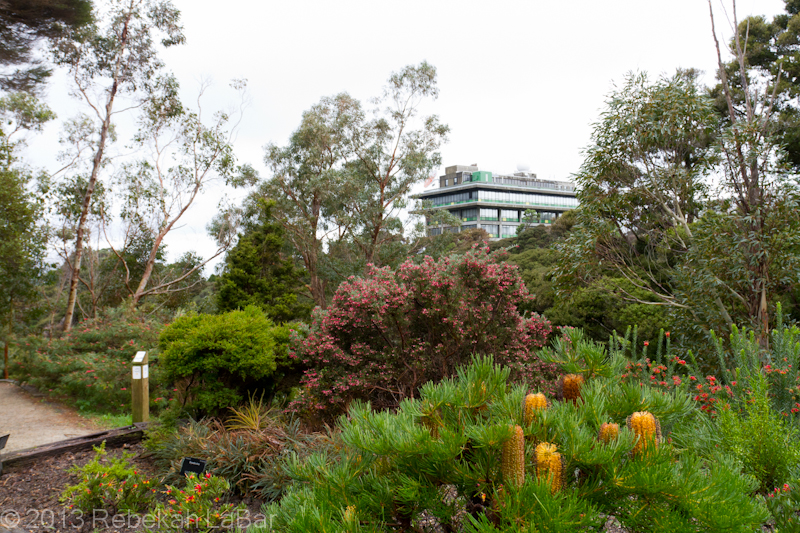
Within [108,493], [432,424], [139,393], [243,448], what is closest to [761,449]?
[432,424]

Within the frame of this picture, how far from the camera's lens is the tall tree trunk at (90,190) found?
10656mm

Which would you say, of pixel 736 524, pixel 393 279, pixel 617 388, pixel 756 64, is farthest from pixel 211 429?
pixel 756 64

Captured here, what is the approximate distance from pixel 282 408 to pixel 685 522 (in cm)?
515

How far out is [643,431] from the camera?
42.7 inches

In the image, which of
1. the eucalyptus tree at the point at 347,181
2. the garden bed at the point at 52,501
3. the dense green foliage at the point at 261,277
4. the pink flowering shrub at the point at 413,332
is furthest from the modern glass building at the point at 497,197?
the garden bed at the point at 52,501

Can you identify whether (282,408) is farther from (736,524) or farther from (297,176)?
(297,176)

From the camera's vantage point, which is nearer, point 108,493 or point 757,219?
point 108,493

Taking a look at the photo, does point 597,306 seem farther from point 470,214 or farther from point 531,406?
point 470,214

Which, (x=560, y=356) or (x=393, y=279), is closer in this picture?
(x=560, y=356)

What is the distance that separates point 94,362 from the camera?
749 centimetres

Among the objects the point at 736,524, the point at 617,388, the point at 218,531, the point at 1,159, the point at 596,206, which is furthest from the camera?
the point at 1,159

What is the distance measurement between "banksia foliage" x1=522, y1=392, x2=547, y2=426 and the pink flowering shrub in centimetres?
372

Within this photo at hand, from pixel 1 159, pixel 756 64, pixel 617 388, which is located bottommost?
pixel 617 388

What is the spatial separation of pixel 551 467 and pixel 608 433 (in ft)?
0.56
